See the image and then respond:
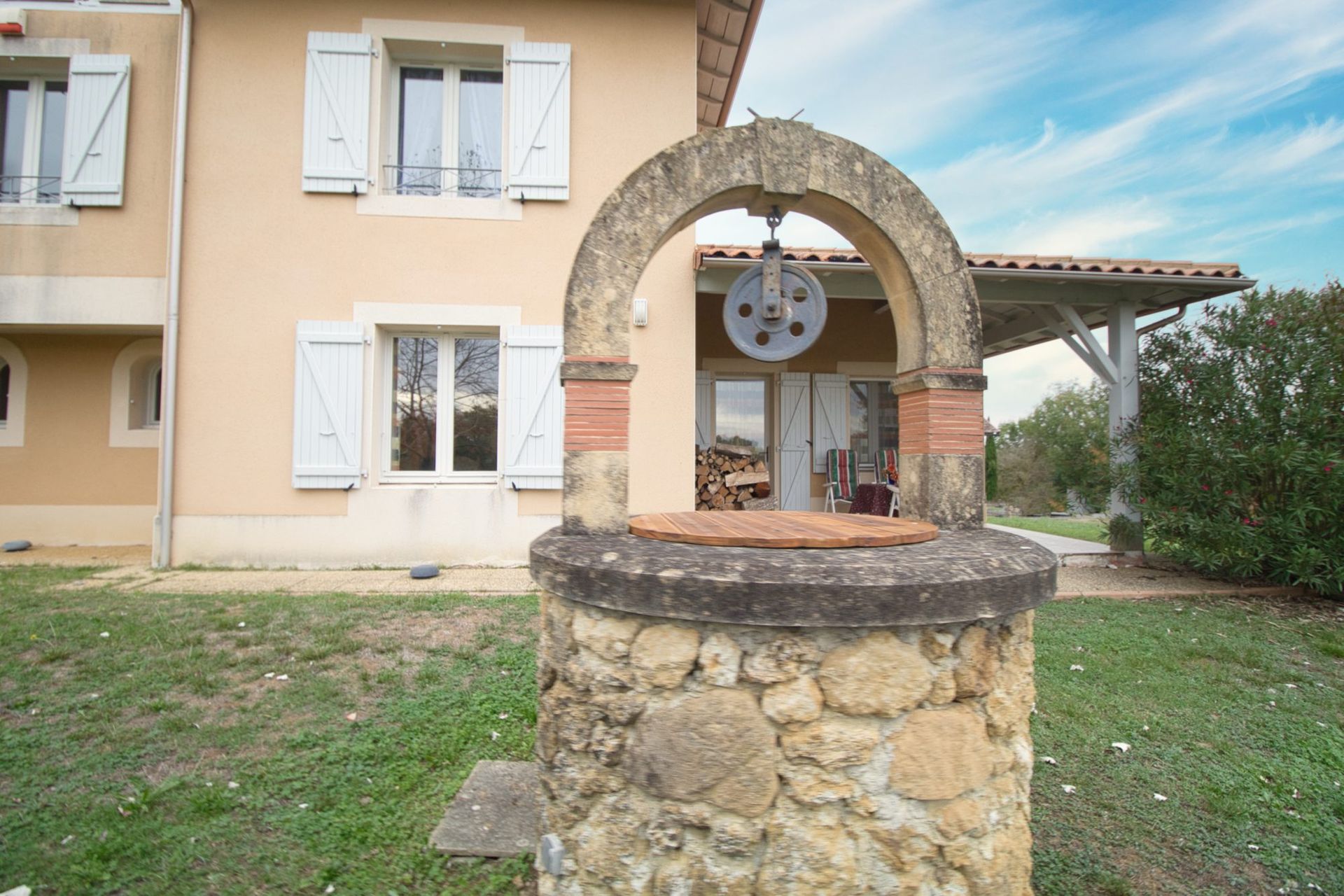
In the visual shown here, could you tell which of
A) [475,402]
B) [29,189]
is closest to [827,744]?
[475,402]

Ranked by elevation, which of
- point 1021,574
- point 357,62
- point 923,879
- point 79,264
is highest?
point 357,62

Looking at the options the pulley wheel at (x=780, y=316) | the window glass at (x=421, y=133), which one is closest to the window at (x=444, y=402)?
the window glass at (x=421, y=133)

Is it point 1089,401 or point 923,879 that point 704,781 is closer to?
point 923,879

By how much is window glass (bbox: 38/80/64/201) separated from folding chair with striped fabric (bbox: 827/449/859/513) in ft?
29.4

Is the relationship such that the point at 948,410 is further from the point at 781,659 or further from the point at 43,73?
the point at 43,73

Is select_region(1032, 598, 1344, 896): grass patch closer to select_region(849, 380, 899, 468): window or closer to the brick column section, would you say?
the brick column section

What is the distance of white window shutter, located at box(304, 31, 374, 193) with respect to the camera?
607cm

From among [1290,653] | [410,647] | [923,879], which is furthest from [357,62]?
[1290,653]

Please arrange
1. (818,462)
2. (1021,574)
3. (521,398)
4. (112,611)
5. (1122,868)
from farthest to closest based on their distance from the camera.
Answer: (818,462) → (521,398) → (112,611) → (1122,868) → (1021,574)

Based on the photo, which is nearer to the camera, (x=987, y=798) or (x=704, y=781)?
(x=704, y=781)

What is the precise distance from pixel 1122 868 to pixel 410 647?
351 centimetres

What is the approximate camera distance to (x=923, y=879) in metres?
1.58

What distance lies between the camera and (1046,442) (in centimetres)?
1998

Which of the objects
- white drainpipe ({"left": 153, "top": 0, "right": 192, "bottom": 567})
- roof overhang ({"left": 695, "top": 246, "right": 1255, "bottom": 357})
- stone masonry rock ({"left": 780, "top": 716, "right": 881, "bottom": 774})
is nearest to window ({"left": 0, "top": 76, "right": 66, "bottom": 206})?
white drainpipe ({"left": 153, "top": 0, "right": 192, "bottom": 567})
